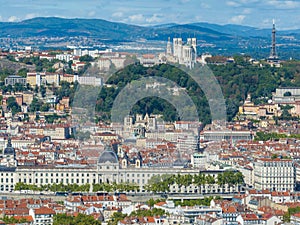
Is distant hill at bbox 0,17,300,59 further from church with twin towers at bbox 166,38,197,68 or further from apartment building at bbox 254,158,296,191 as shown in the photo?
apartment building at bbox 254,158,296,191

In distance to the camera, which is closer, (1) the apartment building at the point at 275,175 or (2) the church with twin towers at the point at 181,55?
(1) the apartment building at the point at 275,175

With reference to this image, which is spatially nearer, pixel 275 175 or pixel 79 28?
pixel 275 175

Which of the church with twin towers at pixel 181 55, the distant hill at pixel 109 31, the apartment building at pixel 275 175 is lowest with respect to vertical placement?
the apartment building at pixel 275 175

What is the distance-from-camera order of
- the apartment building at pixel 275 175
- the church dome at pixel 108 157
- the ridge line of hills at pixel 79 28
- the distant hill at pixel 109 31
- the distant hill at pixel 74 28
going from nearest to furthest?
1. the apartment building at pixel 275 175
2. the church dome at pixel 108 157
3. the distant hill at pixel 109 31
4. the ridge line of hills at pixel 79 28
5. the distant hill at pixel 74 28

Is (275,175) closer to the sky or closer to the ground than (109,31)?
closer to the ground

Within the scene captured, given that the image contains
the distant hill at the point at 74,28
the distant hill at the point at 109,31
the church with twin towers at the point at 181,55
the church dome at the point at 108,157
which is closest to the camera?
the church dome at the point at 108,157

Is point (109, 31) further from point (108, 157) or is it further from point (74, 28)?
point (108, 157)

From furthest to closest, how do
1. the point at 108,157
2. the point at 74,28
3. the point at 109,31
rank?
1. the point at 74,28
2. the point at 109,31
3. the point at 108,157

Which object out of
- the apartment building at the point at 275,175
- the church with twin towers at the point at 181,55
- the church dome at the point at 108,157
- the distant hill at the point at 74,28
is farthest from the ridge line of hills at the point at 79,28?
the apartment building at the point at 275,175

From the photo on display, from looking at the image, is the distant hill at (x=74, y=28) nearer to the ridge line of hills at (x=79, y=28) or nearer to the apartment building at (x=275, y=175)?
the ridge line of hills at (x=79, y=28)

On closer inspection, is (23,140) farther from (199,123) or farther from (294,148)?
(294,148)

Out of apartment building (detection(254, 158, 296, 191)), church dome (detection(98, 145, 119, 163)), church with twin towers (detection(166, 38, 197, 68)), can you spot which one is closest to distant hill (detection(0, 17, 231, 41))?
church with twin towers (detection(166, 38, 197, 68))

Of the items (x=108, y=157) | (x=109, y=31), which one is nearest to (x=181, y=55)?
(x=108, y=157)
